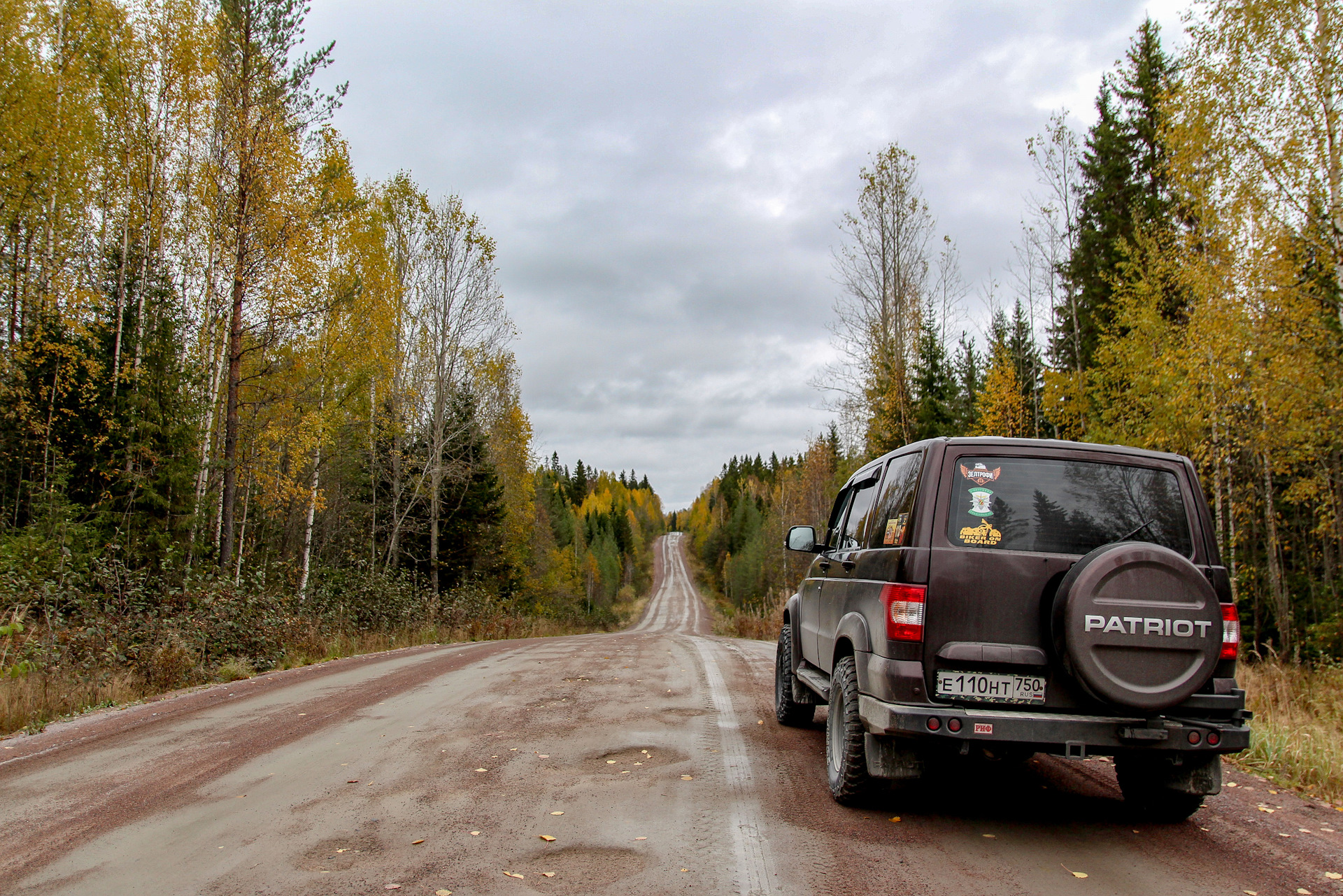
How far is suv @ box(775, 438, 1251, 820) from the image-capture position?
3.99 meters

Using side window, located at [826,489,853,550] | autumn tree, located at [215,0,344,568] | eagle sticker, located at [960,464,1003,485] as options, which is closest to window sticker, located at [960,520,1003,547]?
eagle sticker, located at [960,464,1003,485]

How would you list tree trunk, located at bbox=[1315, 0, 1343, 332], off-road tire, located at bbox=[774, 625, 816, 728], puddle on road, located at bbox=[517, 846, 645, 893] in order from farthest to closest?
tree trunk, located at bbox=[1315, 0, 1343, 332], off-road tire, located at bbox=[774, 625, 816, 728], puddle on road, located at bbox=[517, 846, 645, 893]

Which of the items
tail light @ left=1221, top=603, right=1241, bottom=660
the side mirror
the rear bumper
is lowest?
the rear bumper

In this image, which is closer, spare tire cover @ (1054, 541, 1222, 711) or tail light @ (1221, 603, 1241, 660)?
spare tire cover @ (1054, 541, 1222, 711)

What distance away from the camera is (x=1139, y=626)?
Result: 398 cm

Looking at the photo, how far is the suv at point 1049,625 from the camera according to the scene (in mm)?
3990

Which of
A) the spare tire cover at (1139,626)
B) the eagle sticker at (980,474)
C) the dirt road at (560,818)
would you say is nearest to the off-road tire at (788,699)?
the dirt road at (560,818)

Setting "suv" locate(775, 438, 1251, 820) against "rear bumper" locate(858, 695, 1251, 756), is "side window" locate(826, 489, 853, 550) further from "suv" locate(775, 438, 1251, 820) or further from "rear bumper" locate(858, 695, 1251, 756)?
"rear bumper" locate(858, 695, 1251, 756)

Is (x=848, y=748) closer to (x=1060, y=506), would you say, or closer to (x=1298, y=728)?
(x=1060, y=506)

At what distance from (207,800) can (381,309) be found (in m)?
17.2

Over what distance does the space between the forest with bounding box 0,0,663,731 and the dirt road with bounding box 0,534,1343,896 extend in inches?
155

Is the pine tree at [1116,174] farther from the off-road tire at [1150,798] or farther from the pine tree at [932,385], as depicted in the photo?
the off-road tire at [1150,798]

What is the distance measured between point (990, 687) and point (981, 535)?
81 centimetres

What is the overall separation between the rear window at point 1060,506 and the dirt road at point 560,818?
1616 mm
